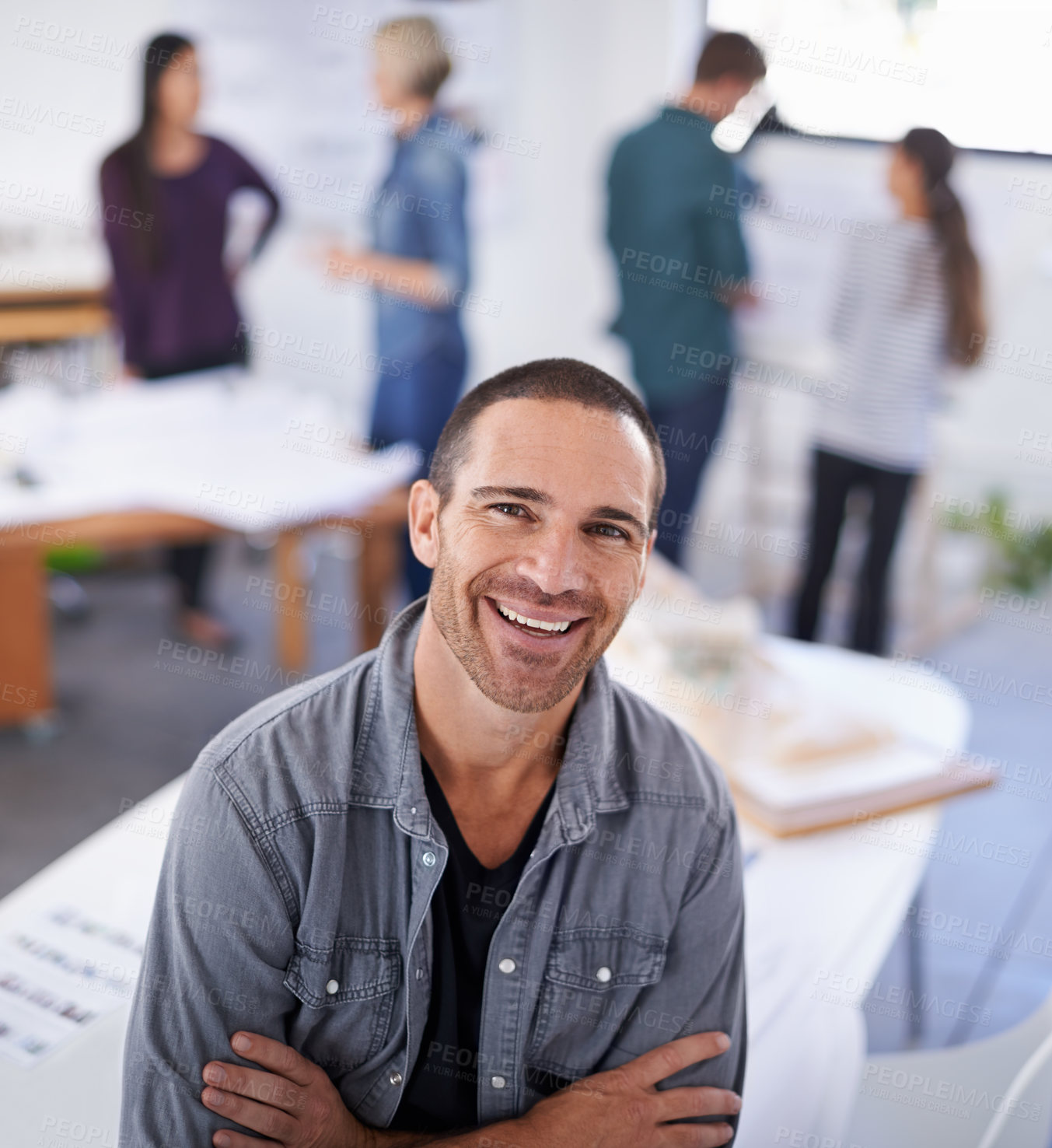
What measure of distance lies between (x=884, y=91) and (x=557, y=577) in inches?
146

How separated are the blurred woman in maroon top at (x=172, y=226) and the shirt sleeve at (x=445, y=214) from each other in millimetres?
539

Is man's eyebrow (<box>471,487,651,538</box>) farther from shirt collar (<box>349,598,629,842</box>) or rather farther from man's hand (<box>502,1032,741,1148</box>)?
man's hand (<box>502,1032,741,1148</box>)

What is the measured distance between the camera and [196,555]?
3879 mm

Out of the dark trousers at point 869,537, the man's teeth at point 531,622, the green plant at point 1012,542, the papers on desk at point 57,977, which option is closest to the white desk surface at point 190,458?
the dark trousers at point 869,537

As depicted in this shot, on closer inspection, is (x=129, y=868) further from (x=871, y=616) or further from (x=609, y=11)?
(x=609, y=11)

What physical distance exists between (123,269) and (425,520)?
2.57 metres

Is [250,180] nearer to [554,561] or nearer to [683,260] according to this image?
[683,260]

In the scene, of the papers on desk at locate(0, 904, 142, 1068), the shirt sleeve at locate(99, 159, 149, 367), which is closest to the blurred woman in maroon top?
the shirt sleeve at locate(99, 159, 149, 367)

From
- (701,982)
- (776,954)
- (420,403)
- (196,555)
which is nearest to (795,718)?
(776,954)

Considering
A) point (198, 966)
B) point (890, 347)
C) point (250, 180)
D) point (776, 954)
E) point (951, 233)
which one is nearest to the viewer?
point (198, 966)

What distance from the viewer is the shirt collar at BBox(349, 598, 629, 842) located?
4.18 ft

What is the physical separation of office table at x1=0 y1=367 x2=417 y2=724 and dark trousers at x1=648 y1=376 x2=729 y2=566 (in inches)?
34.0

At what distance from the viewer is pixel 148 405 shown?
10.6 feet

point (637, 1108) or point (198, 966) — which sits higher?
point (198, 966)
